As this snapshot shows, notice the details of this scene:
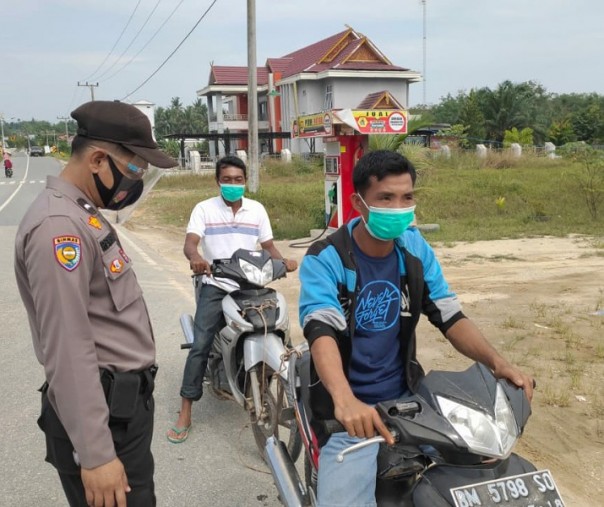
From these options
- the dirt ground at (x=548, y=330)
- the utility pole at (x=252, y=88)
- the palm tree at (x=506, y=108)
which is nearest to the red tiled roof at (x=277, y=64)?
the palm tree at (x=506, y=108)

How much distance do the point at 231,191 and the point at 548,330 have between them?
11.6 ft

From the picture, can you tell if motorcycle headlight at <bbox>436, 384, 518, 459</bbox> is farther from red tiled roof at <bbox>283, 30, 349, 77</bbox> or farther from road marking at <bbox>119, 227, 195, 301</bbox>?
red tiled roof at <bbox>283, 30, 349, 77</bbox>

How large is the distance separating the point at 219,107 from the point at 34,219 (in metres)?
44.7

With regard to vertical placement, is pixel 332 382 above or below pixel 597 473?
above

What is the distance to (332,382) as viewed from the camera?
1.99 m

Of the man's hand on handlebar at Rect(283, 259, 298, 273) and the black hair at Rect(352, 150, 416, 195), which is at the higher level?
the black hair at Rect(352, 150, 416, 195)

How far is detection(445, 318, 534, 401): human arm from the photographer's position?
6.71 feet

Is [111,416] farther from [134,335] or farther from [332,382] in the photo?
[332,382]

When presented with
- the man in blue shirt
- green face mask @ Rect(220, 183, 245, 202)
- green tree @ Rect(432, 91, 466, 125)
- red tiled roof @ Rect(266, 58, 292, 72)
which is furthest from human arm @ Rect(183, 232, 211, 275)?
green tree @ Rect(432, 91, 466, 125)

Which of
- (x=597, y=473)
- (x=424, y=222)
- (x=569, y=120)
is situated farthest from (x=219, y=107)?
(x=597, y=473)

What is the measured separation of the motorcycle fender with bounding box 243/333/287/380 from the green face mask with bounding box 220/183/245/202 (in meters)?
1.14

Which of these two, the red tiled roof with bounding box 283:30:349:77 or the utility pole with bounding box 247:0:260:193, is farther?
the red tiled roof with bounding box 283:30:349:77

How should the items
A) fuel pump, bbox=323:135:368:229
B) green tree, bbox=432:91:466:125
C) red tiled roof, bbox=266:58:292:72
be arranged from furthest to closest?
green tree, bbox=432:91:466:125 → red tiled roof, bbox=266:58:292:72 → fuel pump, bbox=323:135:368:229

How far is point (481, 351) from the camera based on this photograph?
2271mm
